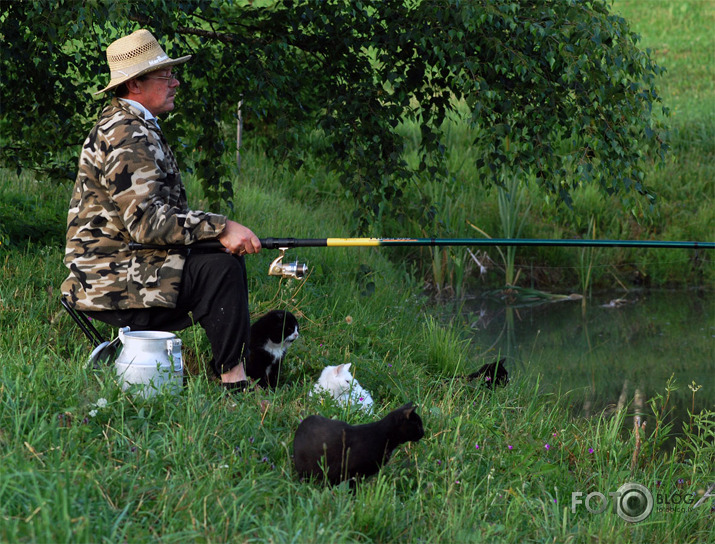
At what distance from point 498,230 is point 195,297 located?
6.34 metres

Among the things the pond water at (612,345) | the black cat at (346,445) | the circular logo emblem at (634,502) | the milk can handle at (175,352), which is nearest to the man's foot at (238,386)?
the milk can handle at (175,352)

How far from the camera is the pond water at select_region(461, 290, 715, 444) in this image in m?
6.47

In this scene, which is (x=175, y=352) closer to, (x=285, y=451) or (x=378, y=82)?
(x=285, y=451)

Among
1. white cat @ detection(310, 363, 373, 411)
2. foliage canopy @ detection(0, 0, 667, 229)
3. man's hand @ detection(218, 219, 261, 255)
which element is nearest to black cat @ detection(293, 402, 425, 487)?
white cat @ detection(310, 363, 373, 411)

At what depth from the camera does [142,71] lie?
3.82m

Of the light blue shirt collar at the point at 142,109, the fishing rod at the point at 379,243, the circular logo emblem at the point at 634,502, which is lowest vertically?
the circular logo emblem at the point at 634,502

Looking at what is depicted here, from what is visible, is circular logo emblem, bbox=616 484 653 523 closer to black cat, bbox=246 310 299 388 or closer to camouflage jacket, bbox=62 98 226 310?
black cat, bbox=246 310 299 388

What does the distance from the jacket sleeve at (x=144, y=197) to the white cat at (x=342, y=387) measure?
0.87m

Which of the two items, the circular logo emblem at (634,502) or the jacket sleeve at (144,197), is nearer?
the circular logo emblem at (634,502)

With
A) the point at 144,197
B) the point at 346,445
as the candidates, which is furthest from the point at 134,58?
the point at 346,445

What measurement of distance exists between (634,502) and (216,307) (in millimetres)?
1887

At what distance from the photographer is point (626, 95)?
16.9 feet

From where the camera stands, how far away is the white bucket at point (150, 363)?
3.47 metres

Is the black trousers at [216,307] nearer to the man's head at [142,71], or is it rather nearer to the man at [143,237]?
the man at [143,237]
